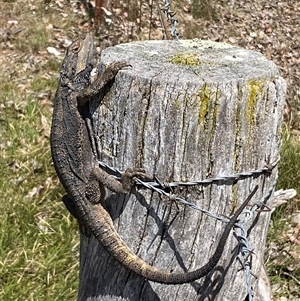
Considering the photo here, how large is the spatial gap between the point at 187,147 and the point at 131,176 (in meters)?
0.24

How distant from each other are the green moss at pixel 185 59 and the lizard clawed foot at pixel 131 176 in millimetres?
442

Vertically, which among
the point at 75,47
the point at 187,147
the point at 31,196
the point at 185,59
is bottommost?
the point at 31,196

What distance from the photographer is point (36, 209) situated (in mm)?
4539

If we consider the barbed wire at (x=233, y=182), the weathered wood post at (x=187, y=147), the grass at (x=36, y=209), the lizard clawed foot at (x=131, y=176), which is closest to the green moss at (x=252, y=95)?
the weathered wood post at (x=187, y=147)

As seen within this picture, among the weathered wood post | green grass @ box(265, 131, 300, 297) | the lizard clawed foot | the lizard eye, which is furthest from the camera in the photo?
green grass @ box(265, 131, 300, 297)

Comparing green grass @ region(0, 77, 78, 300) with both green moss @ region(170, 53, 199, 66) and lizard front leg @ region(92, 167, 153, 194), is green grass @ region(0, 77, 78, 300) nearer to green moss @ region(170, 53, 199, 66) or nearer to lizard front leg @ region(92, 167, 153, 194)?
lizard front leg @ region(92, 167, 153, 194)

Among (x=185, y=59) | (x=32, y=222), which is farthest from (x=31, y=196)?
(x=185, y=59)

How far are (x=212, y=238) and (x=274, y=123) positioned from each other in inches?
19.5

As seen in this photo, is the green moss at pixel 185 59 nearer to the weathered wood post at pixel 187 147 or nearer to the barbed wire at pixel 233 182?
the weathered wood post at pixel 187 147

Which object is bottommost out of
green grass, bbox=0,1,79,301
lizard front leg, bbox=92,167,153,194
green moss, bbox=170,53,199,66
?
green grass, bbox=0,1,79,301

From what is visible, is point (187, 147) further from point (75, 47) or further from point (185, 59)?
point (75, 47)

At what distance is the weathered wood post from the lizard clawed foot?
0.08ft

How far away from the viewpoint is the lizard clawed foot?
2.23 m

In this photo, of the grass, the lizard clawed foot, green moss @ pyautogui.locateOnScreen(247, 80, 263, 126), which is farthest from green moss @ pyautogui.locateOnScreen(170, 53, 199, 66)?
the grass
